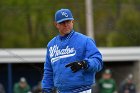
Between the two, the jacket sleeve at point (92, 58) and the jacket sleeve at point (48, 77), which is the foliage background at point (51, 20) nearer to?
the jacket sleeve at point (48, 77)

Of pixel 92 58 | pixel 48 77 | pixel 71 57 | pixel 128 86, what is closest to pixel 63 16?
pixel 71 57

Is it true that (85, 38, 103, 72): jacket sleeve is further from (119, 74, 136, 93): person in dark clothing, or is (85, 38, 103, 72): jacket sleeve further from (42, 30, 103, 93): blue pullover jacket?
(119, 74, 136, 93): person in dark clothing

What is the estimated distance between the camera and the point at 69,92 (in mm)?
5734

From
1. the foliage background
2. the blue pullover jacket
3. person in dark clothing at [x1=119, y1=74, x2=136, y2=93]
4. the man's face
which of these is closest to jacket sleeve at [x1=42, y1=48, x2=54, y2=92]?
the blue pullover jacket

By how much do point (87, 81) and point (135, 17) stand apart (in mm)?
25432

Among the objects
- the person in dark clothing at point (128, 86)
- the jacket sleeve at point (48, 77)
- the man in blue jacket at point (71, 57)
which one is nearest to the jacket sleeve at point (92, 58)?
the man in blue jacket at point (71, 57)

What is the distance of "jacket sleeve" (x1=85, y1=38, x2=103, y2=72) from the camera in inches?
215

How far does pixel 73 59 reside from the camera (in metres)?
5.68

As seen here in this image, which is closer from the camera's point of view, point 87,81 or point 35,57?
point 87,81

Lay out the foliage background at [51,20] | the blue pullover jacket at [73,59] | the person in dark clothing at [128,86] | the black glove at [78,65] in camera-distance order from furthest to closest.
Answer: the foliage background at [51,20] → the person in dark clothing at [128,86] → the blue pullover jacket at [73,59] → the black glove at [78,65]

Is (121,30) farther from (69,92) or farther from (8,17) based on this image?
(69,92)

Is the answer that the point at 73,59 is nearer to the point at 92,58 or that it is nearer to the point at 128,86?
the point at 92,58

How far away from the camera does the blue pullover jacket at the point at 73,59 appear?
5605mm

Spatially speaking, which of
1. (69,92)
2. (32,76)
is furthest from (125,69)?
(69,92)
